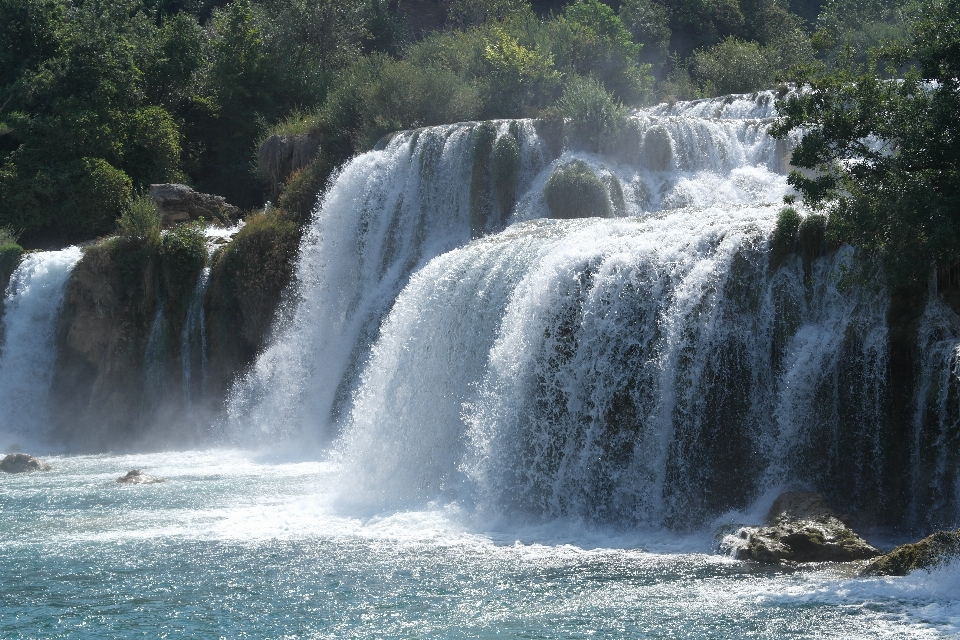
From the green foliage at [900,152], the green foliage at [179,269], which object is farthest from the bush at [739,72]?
the green foliage at [900,152]

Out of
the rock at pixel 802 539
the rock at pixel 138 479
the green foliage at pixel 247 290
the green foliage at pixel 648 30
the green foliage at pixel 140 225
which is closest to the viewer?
the rock at pixel 802 539

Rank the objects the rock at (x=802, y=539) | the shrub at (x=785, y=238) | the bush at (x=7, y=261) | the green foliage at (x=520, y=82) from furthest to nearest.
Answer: the green foliage at (x=520, y=82), the bush at (x=7, y=261), the shrub at (x=785, y=238), the rock at (x=802, y=539)

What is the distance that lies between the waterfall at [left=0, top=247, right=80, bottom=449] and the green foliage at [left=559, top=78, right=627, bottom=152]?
39.3 feet

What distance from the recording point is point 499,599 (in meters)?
10.4

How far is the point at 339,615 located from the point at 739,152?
1513 centimetres

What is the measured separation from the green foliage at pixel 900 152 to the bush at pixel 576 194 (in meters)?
8.18

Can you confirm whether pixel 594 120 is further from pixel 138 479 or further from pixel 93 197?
pixel 93 197

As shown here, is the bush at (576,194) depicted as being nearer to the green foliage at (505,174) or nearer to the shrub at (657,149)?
the green foliage at (505,174)

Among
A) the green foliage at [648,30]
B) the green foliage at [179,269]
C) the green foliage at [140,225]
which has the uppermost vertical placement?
the green foliage at [648,30]

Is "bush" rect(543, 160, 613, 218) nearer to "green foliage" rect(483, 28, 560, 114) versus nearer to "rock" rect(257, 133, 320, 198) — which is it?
"green foliage" rect(483, 28, 560, 114)

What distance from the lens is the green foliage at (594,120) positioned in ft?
75.7

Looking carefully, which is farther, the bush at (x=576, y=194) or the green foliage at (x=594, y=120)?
the green foliage at (x=594, y=120)

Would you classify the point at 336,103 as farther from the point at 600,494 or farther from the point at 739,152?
the point at 600,494

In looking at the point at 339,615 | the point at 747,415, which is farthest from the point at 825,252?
the point at 339,615
